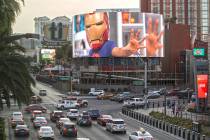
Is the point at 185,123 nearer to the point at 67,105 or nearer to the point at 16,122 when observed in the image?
the point at 16,122

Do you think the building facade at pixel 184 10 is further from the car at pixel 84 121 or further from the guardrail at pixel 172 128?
the car at pixel 84 121

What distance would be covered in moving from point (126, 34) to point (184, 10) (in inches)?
2107

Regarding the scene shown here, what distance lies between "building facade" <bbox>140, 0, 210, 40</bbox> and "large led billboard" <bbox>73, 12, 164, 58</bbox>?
4008cm

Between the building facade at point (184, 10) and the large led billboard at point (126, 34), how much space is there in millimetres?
40083

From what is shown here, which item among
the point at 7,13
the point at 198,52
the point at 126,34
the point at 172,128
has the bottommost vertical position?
the point at 172,128

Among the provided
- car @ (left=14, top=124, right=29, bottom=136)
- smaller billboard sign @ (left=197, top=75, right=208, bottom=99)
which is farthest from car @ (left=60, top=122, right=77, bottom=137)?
smaller billboard sign @ (left=197, top=75, right=208, bottom=99)

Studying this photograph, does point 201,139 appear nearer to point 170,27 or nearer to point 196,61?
point 196,61

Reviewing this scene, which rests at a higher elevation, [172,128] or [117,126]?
[117,126]

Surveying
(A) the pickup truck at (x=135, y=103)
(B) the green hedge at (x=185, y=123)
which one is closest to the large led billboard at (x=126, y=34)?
(A) the pickup truck at (x=135, y=103)

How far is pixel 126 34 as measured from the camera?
138 metres

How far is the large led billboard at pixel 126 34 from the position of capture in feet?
450

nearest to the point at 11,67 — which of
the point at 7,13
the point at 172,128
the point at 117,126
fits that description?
the point at 7,13

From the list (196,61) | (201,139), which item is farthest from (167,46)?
(201,139)

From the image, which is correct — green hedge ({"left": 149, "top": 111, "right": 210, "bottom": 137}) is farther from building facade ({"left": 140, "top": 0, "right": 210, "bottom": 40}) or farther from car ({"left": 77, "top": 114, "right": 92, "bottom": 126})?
building facade ({"left": 140, "top": 0, "right": 210, "bottom": 40})
